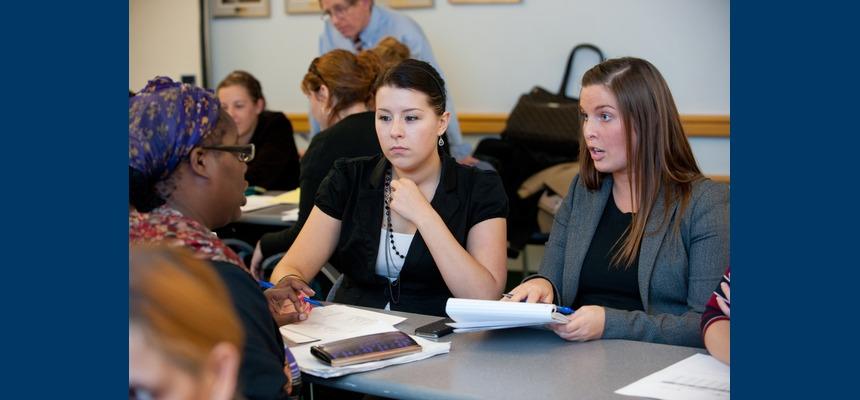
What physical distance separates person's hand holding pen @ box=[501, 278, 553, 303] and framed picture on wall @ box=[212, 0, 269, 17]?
14.3 ft

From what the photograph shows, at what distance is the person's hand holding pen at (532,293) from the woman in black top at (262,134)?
9.40 ft

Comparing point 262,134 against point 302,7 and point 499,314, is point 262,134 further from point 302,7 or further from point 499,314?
point 499,314

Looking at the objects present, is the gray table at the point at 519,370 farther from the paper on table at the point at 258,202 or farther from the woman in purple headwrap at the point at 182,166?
the paper on table at the point at 258,202

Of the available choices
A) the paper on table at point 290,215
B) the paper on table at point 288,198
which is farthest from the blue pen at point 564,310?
the paper on table at point 288,198

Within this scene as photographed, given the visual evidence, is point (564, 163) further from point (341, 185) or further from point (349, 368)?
point (349, 368)

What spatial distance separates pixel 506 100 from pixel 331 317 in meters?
3.62

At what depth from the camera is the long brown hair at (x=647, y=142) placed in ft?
7.72

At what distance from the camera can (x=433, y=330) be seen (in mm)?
2102

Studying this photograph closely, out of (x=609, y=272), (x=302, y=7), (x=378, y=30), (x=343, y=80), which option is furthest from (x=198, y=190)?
(x=302, y=7)

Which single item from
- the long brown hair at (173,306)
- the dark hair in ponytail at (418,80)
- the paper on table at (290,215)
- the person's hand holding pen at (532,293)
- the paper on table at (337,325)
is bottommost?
the paper on table at (337,325)

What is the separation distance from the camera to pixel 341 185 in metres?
2.67

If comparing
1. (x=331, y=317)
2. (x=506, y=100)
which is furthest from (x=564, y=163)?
(x=331, y=317)

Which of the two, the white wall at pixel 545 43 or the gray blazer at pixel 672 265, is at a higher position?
the white wall at pixel 545 43

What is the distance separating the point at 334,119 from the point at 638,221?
166 cm
